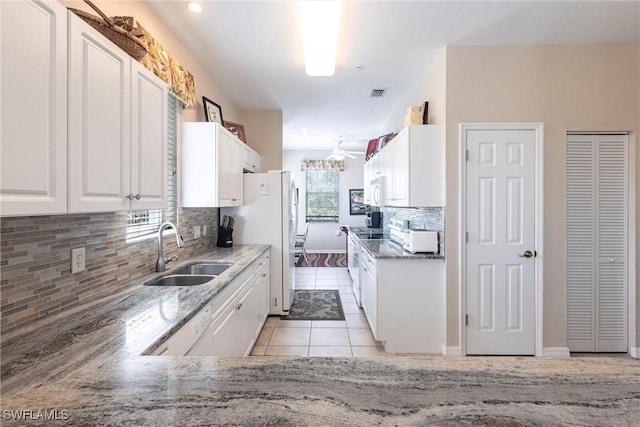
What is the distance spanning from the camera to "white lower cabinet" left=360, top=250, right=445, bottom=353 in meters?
2.65

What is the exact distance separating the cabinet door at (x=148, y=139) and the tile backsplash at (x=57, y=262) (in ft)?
1.02

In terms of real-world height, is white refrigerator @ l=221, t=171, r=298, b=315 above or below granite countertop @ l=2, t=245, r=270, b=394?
above

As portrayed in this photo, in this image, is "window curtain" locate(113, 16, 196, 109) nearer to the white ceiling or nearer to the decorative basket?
the decorative basket

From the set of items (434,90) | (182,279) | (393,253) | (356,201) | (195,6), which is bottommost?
(182,279)

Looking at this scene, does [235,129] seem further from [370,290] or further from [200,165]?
[370,290]

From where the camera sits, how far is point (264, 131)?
438cm

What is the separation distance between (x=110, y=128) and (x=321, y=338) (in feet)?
8.56

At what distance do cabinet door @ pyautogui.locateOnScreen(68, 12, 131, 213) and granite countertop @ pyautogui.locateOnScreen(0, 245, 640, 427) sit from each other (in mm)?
598

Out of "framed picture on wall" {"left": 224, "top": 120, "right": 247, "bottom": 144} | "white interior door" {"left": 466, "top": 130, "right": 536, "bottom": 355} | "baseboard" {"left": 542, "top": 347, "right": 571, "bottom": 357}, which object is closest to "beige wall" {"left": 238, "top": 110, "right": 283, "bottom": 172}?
"framed picture on wall" {"left": 224, "top": 120, "right": 247, "bottom": 144}

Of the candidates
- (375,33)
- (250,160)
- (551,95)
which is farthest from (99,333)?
(551,95)

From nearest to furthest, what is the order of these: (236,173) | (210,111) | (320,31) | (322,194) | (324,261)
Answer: (320,31)
(210,111)
(236,173)
(324,261)
(322,194)

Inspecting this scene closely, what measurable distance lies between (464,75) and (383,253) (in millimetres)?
Answer: 1787

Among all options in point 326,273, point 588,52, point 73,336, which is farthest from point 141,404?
point 326,273

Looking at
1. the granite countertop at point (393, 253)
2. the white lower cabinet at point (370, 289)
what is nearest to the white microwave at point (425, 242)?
the granite countertop at point (393, 253)
